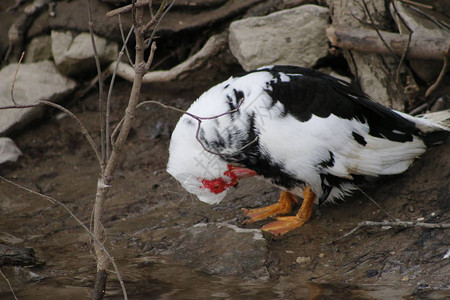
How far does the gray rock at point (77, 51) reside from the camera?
21.6 feet

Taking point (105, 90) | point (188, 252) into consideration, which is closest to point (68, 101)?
point (105, 90)

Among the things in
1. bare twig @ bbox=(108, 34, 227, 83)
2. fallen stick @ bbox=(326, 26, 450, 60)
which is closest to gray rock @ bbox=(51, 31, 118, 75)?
bare twig @ bbox=(108, 34, 227, 83)

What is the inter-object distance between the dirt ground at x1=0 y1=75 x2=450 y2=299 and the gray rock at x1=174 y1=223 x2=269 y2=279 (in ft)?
0.23

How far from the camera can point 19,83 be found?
6.53 meters

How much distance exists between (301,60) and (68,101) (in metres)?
2.62

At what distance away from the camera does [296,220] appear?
14.1ft

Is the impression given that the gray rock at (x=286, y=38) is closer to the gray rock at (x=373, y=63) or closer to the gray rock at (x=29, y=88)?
the gray rock at (x=373, y=63)

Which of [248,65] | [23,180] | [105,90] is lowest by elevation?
[23,180]

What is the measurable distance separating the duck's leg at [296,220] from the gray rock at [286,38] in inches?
71.3

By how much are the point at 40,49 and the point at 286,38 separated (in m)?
2.87

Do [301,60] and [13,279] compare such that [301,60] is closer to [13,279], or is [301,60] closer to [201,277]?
[201,277]

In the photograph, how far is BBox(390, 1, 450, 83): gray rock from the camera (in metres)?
4.89

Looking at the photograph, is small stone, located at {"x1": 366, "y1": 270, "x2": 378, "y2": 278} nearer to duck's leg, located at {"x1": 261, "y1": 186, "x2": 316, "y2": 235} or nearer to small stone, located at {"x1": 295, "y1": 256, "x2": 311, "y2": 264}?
small stone, located at {"x1": 295, "y1": 256, "x2": 311, "y2": 264}

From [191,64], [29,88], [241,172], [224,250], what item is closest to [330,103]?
[241,172]
